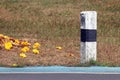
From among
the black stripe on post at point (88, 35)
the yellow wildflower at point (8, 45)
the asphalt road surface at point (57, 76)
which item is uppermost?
the black stripe on post at point (88, 35)

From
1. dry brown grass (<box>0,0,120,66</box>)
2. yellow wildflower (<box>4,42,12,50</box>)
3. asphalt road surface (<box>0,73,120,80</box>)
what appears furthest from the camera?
yellow wildflower (<box>4,42,12,50</box>)

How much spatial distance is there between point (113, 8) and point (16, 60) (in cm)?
1040

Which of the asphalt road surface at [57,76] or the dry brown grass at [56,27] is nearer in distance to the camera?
the asphalt road surface at [57,76]

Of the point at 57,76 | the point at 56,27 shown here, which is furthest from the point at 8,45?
the point at 56,27

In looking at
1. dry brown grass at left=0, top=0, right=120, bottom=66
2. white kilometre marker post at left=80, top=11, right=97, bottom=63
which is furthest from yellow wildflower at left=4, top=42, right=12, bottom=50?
white kilometre marker post at left=80, top=11, right=97, bottom=63

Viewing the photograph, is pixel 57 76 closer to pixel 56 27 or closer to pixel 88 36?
pixel 88 36

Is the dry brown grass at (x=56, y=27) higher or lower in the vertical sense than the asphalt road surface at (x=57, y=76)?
higher

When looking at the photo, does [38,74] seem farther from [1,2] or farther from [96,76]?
[1,2]

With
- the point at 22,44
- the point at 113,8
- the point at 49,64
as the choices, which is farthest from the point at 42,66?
the point at 113,8

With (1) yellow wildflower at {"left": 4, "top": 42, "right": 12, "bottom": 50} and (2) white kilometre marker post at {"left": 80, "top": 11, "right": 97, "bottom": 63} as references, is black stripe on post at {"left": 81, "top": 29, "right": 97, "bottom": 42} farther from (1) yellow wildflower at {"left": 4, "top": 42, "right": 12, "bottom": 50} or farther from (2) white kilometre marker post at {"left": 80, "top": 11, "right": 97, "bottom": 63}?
(1) yellow wildflower at {"left": 4, "top": 42, "right": 12, "bottom": 50}

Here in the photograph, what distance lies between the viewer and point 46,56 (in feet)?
42.1

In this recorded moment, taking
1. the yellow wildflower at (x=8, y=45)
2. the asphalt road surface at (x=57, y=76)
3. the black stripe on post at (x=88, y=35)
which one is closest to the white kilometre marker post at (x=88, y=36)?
the black stripe on post at (x=88, y=35)

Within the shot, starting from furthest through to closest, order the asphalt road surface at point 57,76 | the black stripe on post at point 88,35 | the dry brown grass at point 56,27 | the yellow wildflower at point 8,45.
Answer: the yellow wildflower at point 8,45, the dry brown grass at point 56,27, the black stripe on post at point 88,35, the asphalt road surface at point 57,76

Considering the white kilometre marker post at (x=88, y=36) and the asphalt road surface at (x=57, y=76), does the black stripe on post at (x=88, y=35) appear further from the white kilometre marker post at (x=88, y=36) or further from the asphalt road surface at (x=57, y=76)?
the asphalt road surface at (x=57, y=76)
